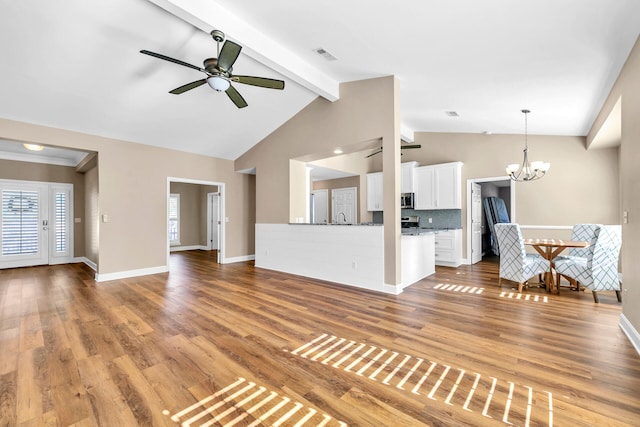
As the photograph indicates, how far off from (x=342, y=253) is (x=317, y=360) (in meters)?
2.63

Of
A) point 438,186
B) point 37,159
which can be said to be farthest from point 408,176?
point 37,159

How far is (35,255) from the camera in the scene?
6.68 metres

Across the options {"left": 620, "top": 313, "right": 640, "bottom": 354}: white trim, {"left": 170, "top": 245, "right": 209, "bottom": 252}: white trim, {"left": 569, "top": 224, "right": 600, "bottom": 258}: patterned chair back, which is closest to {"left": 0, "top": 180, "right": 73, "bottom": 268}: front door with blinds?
{"left": 170, "top": 245, "right": 209, "bottom": 252}: white trim

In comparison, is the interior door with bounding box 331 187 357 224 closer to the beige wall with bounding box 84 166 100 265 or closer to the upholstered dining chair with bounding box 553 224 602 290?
the upholstered dining chair with bounding box 553 224 602 290

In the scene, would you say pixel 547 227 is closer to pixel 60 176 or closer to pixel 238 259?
pixel 238 259

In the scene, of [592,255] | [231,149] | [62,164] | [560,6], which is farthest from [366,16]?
[62,164]

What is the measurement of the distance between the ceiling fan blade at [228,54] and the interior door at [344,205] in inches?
241

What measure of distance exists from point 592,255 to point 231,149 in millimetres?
6661

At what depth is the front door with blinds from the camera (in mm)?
6293

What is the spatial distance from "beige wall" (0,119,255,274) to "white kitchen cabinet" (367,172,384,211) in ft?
13.9

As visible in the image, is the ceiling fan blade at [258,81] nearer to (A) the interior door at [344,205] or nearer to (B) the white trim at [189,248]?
(A) the interior door at [344,205]

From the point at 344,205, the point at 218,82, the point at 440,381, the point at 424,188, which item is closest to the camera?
the point at 440,381

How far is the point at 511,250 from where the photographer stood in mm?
4324

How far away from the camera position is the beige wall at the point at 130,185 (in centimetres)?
475
